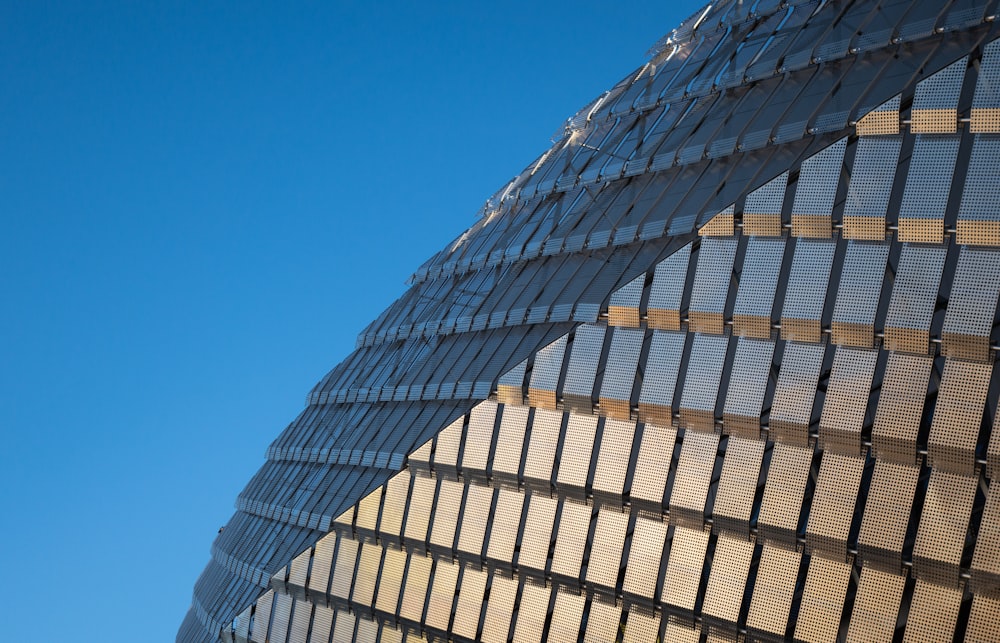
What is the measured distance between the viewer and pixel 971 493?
72.8 feet

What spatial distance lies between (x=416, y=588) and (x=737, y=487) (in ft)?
46.2

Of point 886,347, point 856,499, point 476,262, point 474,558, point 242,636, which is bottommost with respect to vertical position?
point 242,636

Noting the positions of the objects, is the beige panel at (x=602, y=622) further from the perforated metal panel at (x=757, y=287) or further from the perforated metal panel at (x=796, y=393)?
the perforated metal panel at (x=757, y=287)

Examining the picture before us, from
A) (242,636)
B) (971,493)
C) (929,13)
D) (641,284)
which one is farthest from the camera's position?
(242,636)

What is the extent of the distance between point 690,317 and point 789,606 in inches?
315

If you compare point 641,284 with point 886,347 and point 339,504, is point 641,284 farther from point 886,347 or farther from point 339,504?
point 339,504

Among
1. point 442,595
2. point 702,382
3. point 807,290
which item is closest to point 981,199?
point 807,290

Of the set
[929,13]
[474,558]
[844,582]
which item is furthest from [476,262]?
[844,582]

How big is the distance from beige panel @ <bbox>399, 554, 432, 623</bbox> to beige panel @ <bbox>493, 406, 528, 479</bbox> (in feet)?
14.4

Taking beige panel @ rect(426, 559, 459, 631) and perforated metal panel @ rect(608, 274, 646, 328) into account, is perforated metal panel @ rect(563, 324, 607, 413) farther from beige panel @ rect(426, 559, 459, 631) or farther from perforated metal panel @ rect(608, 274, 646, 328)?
beige panel @ rect(426, 559, 459, 631)

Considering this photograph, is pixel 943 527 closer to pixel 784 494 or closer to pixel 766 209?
pixel 784 494

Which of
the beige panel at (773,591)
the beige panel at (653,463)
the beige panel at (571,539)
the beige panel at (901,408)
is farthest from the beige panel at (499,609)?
the beige panel at (901,408)

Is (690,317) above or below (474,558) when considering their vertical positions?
above

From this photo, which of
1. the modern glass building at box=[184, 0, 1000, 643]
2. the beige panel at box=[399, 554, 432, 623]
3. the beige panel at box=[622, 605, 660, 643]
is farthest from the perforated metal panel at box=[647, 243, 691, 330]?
the beige panel at box=[399, 554, 432, 623]
